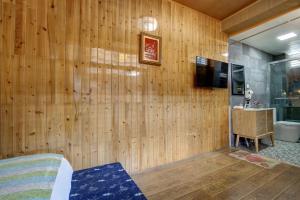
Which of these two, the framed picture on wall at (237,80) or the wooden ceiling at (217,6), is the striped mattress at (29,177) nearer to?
the wooden ceiling at (217,6)

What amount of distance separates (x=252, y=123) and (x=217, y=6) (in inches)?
88.9

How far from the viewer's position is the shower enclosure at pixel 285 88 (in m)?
4.38

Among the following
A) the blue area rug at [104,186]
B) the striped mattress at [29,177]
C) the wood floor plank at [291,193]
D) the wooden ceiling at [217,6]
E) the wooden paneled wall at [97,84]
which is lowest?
the wood floor plank at [291,193]

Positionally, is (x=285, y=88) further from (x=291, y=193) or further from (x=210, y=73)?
(x=291, y=193)

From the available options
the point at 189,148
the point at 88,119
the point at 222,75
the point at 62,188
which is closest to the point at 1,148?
the point at 88,119

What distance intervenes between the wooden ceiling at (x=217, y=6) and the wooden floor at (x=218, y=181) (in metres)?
2.65

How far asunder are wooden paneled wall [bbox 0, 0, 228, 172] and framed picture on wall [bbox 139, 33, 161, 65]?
88 millimetres

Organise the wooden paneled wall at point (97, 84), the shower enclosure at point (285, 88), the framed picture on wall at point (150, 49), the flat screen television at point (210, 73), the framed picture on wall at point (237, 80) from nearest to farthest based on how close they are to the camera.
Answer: the wooden paneled wall at point (97, 84) → the framed picture on wall at point (150, 49) → the flat screen television at point (210, 73) → the framed picture on wall at point (237, 80) → the shower enclosure at point (285, 88)

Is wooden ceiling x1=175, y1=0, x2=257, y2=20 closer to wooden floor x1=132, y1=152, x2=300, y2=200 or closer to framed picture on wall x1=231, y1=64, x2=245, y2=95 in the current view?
framed picture on wall x1=231, y1=64, x2=245, y2=95

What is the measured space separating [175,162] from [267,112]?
7.60 feet

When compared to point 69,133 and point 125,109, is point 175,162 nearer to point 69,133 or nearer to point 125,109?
point 125,109

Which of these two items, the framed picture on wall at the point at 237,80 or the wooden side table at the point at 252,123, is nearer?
the wooden side table at the point at 252,123

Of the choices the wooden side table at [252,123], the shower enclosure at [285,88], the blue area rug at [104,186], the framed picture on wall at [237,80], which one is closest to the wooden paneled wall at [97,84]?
the blue area rug at [104,186]

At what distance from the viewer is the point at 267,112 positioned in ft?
10.9
